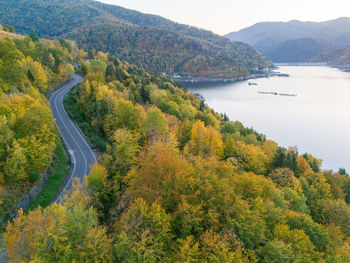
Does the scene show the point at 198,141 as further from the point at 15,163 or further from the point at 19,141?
the point at 15,163

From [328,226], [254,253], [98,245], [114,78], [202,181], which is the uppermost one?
[114,78]

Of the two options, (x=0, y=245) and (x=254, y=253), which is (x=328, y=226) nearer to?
(x=254, y=253)

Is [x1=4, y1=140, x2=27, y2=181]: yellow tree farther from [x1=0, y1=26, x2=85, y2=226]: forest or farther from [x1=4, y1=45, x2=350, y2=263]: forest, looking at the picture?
[x1=4, y1=45, x2=350, y2=263]: forest

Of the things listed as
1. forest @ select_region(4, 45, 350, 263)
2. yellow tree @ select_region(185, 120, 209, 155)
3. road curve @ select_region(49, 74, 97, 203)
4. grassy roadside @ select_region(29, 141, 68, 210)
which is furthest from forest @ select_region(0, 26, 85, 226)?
yellow tree @ select_region(185, 120, 209, 155)

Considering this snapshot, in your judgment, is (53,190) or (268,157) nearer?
(53,190)

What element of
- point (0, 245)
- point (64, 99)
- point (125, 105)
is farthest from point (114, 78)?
point (0, 245)

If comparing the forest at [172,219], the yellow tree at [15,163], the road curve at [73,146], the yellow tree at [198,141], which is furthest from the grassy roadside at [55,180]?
the yellow tree at [198,141]
